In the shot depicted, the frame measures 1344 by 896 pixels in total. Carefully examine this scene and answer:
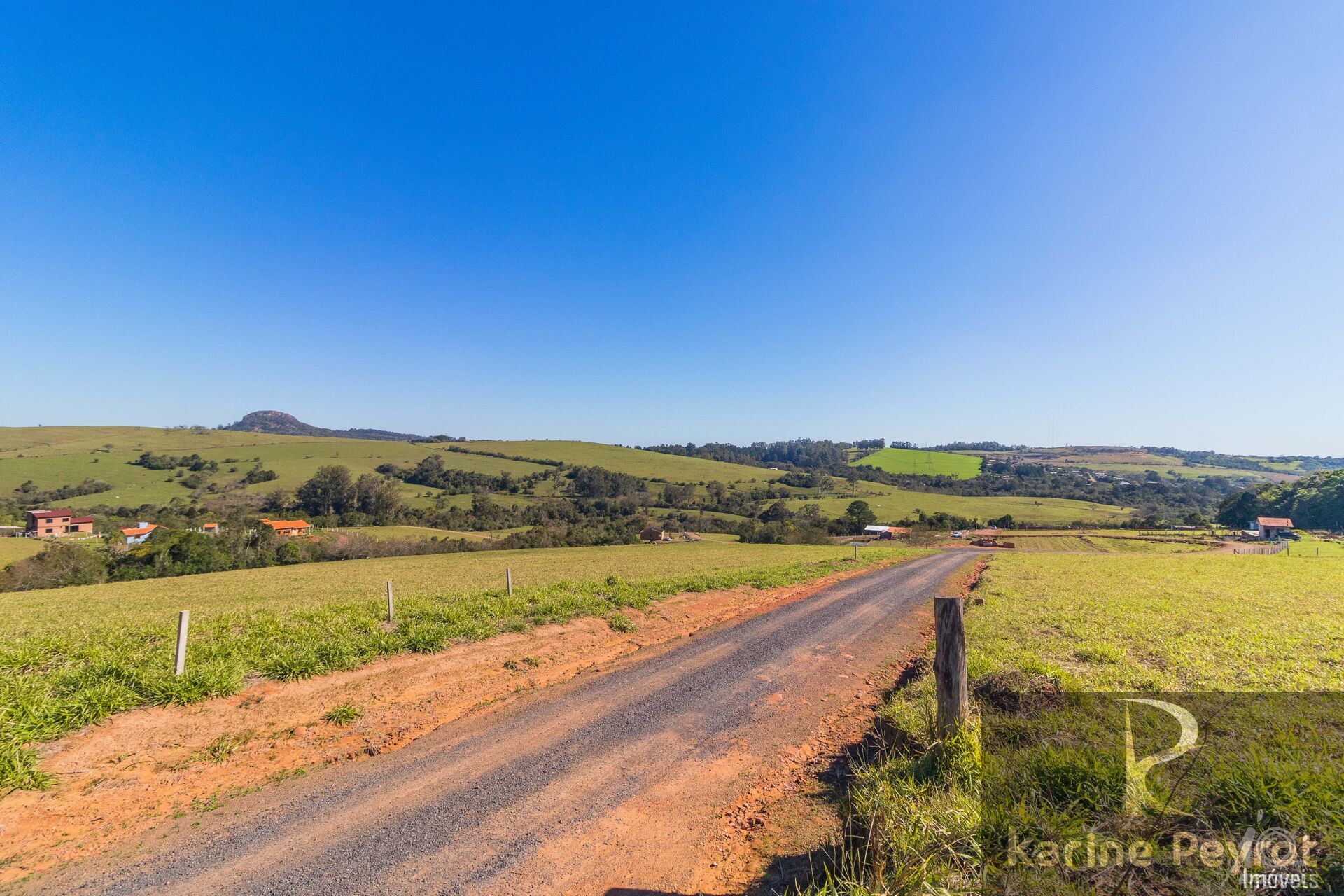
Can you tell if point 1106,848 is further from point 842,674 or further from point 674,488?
point 674,488

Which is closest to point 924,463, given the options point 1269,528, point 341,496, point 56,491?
point 1269,528

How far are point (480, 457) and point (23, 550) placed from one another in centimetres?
10426

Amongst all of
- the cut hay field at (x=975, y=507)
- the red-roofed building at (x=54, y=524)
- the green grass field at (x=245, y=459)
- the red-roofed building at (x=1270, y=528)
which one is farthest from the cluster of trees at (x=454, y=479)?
the red-roofed building at (x=1270, y=528)

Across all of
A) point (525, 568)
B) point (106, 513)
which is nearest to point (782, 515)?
point (525, 568)

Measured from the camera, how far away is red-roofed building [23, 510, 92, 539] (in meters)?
74.4

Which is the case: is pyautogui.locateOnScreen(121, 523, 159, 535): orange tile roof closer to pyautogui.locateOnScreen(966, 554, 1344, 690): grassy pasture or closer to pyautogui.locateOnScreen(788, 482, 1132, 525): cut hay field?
pyautogui.locateOnScreen(966, 554, 1344, 690): grassy pasture

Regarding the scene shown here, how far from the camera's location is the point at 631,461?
522 feet

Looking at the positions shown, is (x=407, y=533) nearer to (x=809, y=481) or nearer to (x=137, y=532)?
(x=137, y=532)

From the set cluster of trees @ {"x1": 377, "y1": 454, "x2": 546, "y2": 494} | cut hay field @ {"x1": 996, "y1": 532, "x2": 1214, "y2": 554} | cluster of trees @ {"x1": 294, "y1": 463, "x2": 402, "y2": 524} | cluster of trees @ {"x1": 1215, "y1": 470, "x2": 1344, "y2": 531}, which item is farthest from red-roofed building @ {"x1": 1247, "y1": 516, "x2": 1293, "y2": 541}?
cluster of trees @ {"x1": 294, "y1": 463, "x2": 402, "y2": 524}

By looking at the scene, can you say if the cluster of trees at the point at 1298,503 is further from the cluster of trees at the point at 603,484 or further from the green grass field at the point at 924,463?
the cluster of trees at the point at 603,484

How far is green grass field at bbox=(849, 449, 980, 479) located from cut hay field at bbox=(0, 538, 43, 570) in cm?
17933

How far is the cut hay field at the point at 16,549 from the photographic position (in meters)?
45.1

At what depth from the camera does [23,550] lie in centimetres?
4966

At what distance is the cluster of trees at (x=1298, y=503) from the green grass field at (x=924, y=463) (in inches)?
2357
